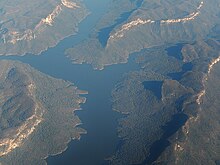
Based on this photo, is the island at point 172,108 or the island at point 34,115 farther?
the island at point 34,115

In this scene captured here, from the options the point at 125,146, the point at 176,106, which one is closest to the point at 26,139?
the point at 125,146

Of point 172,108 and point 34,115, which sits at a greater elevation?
point 34,115

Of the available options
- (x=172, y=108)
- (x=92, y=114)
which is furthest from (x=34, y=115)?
(x=172, y=108)

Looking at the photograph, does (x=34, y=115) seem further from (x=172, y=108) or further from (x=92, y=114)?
(x=172, y=108)

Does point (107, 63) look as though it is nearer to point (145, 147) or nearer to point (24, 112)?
point (24, 112)

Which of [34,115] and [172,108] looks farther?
[34,115]
